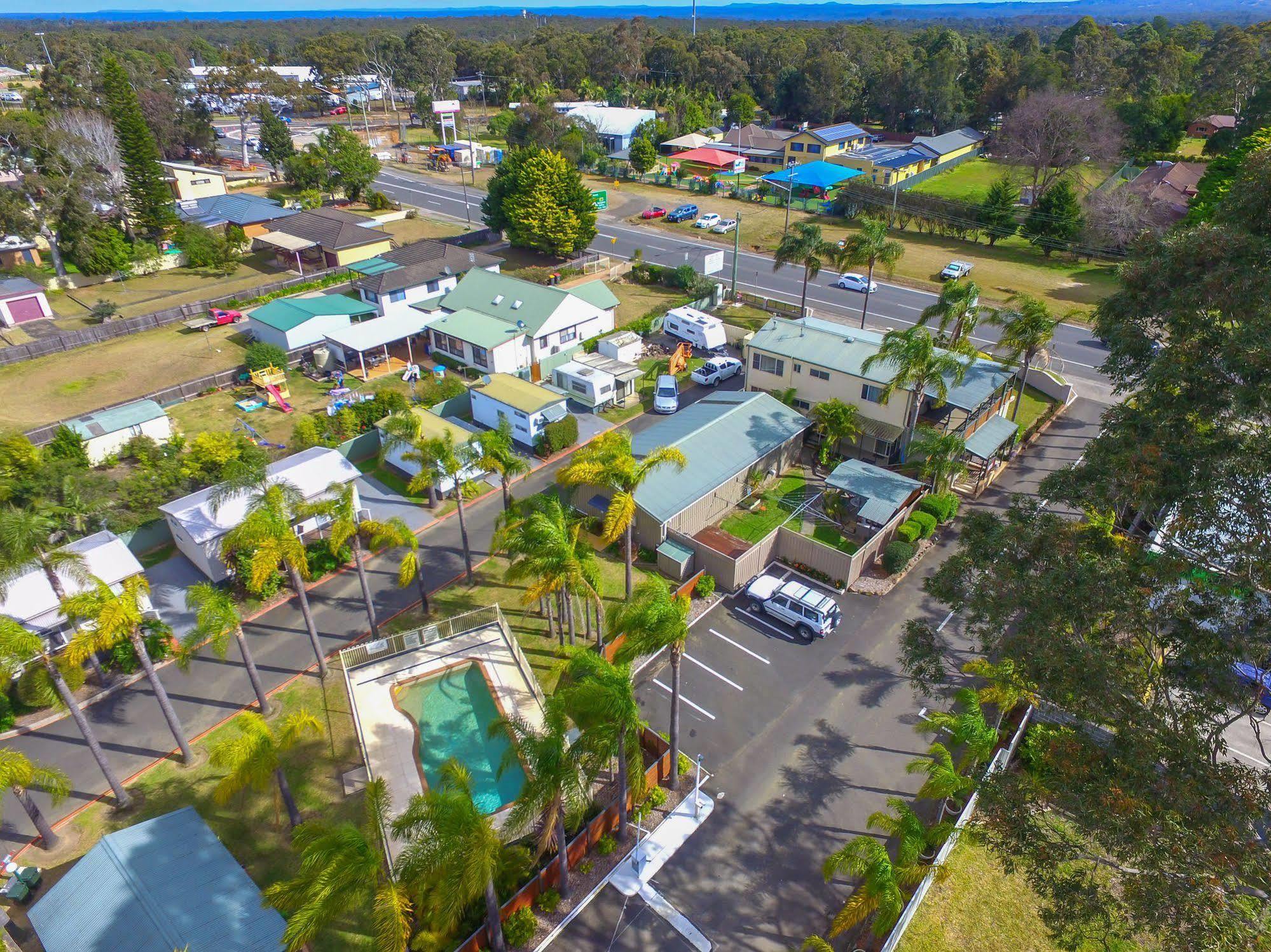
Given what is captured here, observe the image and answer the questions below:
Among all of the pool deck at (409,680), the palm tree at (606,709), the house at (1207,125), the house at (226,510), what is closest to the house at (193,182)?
the house at (226,510)

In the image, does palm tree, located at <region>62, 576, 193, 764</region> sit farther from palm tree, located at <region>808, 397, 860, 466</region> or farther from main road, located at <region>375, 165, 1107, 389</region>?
main road, located at <region>375, 165, 1107, 389</region>

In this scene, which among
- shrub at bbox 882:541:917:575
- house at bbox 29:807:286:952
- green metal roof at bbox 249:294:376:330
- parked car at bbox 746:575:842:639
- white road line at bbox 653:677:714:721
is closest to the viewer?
house at bbox 29:807:286:952

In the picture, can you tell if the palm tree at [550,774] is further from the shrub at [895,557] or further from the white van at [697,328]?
the white van at [697,328]

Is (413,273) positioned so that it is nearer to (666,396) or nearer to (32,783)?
(666,396)

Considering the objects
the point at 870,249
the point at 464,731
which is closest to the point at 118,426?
the point at 464,731

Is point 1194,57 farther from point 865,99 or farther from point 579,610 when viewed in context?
point 579,610

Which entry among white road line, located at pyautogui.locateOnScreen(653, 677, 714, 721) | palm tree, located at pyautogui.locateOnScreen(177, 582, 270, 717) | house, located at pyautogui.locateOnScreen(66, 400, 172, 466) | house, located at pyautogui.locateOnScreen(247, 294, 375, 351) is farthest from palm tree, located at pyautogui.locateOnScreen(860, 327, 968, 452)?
house, located at pyautogui.locateOnScreen(66, 400, 172, 466)

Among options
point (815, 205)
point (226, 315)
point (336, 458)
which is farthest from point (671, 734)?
point (815, 205)
